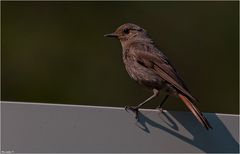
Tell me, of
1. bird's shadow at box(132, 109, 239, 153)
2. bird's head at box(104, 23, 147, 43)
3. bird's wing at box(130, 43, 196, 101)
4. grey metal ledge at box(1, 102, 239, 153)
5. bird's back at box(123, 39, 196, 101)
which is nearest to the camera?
grey metal ledge at box(1, 102, 239, 153)

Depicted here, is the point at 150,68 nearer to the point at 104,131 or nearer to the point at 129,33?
the point at 129,33

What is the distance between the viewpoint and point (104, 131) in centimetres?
642

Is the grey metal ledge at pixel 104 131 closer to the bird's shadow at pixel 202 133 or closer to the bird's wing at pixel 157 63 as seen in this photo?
the bird's shadow at pixel 202 133

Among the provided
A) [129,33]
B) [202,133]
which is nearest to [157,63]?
[129,33]

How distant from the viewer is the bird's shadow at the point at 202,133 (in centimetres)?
678

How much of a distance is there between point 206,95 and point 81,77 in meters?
2.32

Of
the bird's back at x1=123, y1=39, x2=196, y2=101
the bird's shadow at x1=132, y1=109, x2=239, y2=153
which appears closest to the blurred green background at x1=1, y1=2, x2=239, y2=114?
the bird's back at x1=123, y1=39, x2=196, y2=101

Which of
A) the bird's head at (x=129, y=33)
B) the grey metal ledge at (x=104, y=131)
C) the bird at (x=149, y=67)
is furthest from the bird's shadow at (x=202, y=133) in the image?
the bird's head at (x=129, y=33)

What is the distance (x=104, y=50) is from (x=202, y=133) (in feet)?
33.5

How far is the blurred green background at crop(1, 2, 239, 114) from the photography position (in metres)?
16.2

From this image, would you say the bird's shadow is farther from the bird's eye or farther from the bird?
the bird's eye

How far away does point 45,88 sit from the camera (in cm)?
1650

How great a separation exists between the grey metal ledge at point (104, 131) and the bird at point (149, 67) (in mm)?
1183

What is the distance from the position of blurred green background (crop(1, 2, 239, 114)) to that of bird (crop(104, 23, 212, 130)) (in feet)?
16.5
